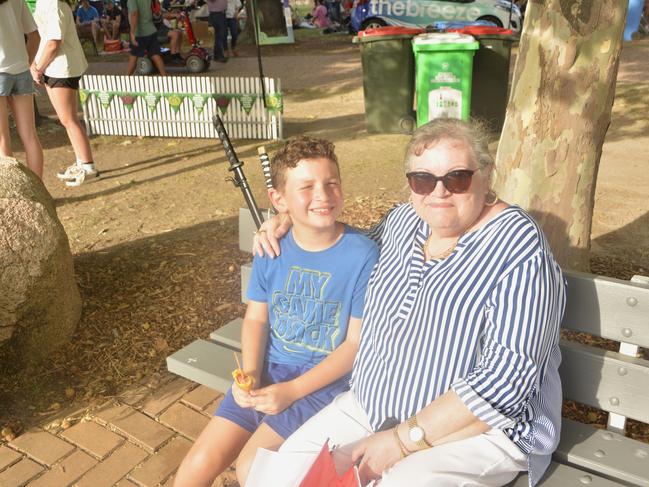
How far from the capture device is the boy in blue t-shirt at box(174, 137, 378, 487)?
7.27ft

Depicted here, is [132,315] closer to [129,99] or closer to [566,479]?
[566,479]

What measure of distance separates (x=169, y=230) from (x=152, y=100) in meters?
3.81

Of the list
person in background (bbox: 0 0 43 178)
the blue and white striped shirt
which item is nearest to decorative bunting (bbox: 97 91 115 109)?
person in background (bbox: 0 0 43 178)

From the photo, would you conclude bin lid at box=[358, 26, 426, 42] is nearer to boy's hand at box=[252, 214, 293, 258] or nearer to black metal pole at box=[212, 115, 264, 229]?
black metal pole at box=[212, 115, 264, 229]

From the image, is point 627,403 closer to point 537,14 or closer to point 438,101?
point 537,14

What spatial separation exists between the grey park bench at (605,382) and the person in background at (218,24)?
51.3 ft

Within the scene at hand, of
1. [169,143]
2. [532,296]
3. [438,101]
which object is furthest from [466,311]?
[169,143]

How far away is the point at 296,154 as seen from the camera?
222 centimetres

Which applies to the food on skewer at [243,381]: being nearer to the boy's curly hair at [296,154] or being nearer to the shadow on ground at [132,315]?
the boy's curly hair at [296,154]

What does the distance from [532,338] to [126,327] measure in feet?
9.25

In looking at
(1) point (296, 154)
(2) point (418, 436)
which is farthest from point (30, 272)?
(2) point (418, 436)

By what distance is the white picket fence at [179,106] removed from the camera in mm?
8453

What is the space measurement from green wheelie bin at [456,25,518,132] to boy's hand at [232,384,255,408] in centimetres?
641

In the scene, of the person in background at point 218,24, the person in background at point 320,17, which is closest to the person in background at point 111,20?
the person in background at point 218,24
